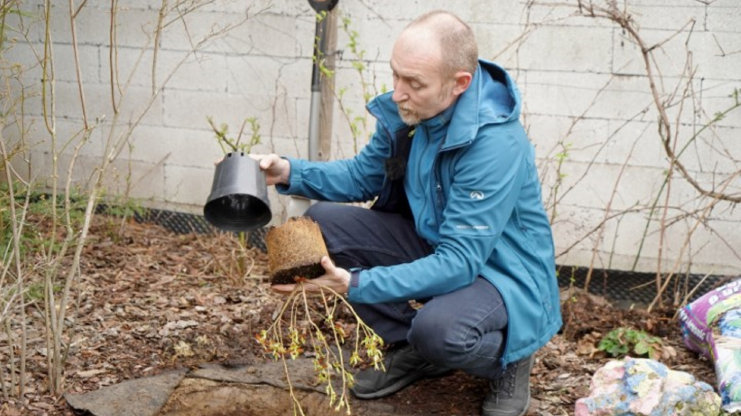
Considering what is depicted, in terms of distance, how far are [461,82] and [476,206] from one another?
0.43 metres

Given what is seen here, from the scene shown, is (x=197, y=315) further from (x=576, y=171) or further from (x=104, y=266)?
(x=576, y=171)

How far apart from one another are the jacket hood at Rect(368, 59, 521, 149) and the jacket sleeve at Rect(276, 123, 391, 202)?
0.08m

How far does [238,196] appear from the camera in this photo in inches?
124

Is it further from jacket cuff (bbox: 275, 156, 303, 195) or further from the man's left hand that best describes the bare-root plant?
jacket cuff (bbox: 275, 156, 303, 195)

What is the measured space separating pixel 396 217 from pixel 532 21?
188cm

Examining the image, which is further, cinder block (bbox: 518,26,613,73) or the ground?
cinder block (bbox: 518,26,613,73)

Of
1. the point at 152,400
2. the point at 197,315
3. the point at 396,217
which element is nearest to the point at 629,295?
the point at 396,217

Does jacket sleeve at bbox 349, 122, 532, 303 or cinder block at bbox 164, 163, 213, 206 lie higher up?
jacket sleeve at bbox 349, 122, 532, 303

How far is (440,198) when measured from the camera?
3.24 m

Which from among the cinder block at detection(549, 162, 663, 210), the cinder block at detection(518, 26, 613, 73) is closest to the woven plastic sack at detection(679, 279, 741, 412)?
the cinder block at detection(549, 162, 663, 210)

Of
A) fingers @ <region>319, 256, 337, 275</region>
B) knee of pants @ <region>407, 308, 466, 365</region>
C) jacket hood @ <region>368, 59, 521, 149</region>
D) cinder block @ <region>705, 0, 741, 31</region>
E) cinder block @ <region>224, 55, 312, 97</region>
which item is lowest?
knee of pants @ <region>407, 308, 466, 365</region>

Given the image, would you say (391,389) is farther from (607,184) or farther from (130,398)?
(607,184)

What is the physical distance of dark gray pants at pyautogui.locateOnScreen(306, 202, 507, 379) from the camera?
10.0ft

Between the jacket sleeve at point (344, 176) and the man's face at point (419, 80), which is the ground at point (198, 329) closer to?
the jacket sleeve at point (344, 176)
